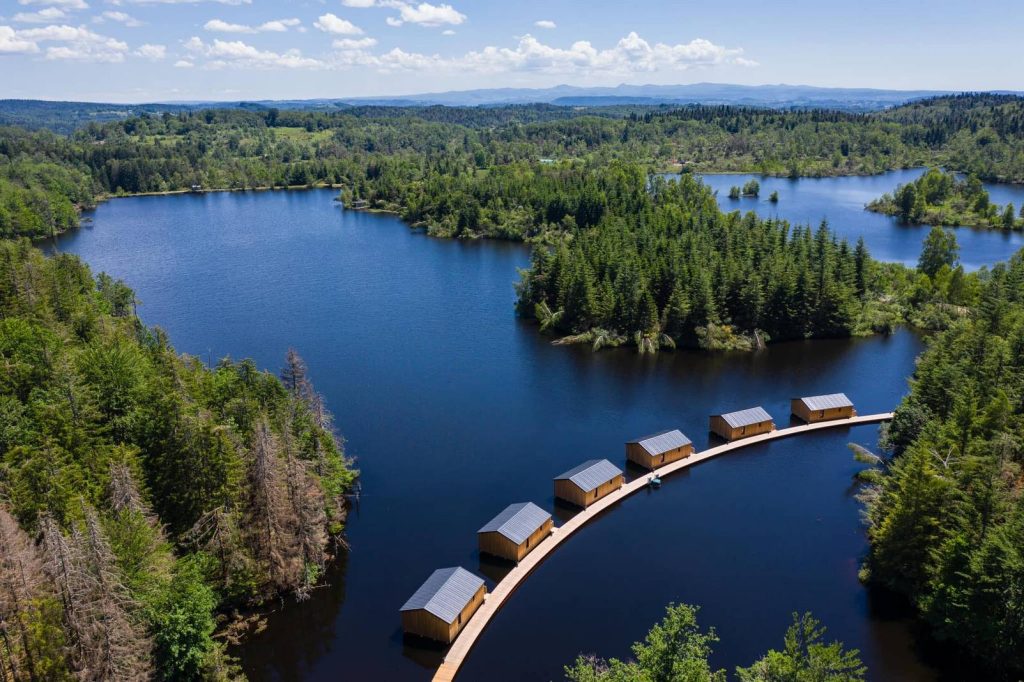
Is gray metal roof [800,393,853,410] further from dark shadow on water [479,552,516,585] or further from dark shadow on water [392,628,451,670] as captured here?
dark shadow on water [392,628,451,670]

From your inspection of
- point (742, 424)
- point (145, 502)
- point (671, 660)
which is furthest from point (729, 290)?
point (145, 502)

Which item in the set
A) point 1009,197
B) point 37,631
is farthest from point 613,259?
point 1009,197

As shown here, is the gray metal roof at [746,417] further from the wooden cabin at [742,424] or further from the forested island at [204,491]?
the forested island at [204,491]

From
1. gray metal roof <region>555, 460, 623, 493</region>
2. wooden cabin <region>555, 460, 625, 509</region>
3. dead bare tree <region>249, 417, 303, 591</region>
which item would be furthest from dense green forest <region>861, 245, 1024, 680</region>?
dead bare tree <region>249, 417, 303, 591</region>

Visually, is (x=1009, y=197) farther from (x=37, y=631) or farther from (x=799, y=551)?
(x=37, y=631)

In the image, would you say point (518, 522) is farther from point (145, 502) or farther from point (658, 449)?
point (145, 502)
